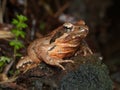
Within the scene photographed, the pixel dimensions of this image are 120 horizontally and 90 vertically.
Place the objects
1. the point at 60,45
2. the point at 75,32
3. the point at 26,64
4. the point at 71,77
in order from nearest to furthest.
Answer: the point at 71,77
the point at 75,32
the point at 60,45
the point at 26,64

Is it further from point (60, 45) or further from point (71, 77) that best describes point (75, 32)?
point (71, 77)

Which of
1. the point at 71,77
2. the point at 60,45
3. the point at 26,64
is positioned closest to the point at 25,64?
the point at 26,64

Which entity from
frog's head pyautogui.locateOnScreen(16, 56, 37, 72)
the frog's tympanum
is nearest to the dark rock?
the frog's tympanum

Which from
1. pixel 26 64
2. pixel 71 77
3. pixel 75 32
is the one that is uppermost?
pixel 75 32

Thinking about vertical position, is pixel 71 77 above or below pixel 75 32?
below

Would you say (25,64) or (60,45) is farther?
(25,64)

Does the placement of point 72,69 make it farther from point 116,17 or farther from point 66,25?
point 116,17

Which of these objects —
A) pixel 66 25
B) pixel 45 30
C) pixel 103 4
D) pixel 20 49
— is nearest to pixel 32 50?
pixel 66 25

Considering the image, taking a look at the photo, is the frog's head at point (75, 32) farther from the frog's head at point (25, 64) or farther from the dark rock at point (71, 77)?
the frog's head at point (25, 64)
